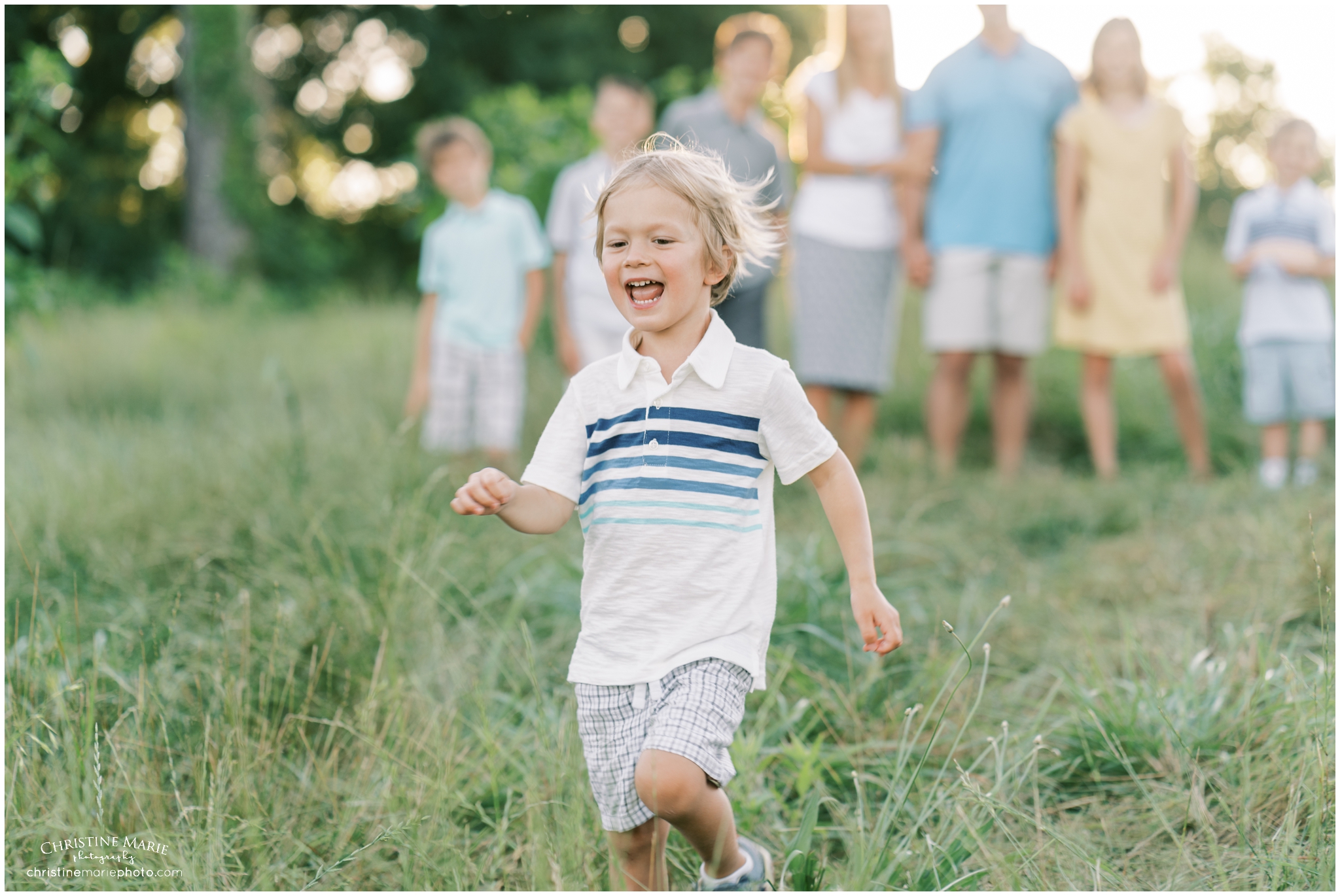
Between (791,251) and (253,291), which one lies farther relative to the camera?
(253,291)

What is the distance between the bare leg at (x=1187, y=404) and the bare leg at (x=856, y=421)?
4.55 ft

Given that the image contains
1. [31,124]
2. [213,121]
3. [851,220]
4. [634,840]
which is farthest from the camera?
[213,121]

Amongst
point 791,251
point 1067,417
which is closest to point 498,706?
point 791,251

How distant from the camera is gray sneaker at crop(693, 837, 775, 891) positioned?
1.77 m

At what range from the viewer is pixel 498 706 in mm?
2410

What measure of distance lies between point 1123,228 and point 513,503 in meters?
4.01

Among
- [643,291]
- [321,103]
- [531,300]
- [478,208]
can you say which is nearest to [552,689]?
[643,291]

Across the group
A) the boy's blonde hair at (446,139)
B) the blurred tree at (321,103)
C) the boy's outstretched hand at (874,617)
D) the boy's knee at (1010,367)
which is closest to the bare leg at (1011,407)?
the boy's knee at (1010,367)

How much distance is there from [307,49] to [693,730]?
19.2 meters

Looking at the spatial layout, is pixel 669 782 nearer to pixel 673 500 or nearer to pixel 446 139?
pixel 673 500

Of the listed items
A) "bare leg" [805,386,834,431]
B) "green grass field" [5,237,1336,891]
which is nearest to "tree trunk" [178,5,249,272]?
"green grass field" [5,237,1336,891]

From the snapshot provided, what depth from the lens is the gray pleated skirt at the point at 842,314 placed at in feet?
14.7

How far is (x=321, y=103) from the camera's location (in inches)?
730

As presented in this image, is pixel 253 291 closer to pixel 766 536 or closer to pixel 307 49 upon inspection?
pixel 307 49
